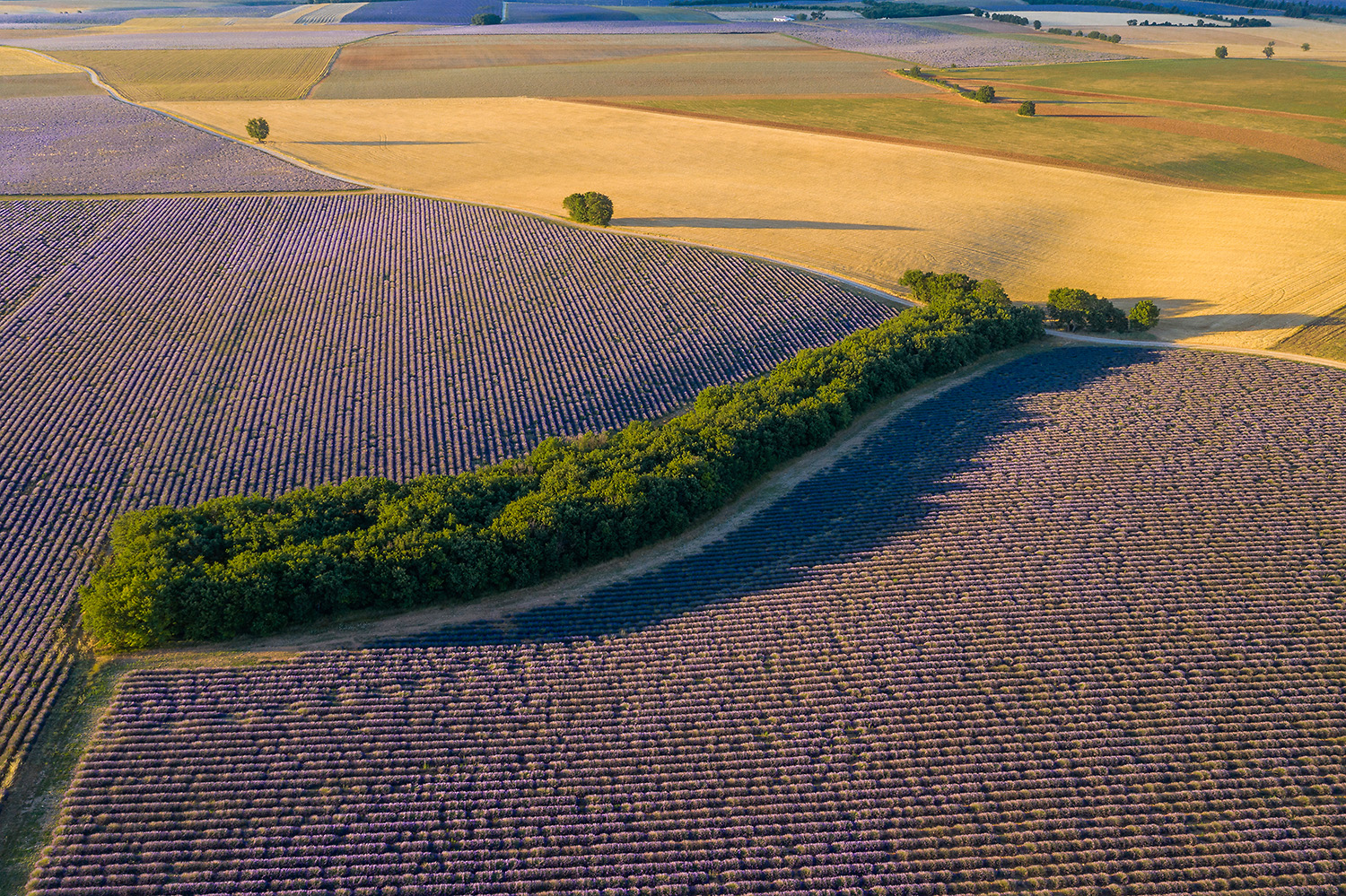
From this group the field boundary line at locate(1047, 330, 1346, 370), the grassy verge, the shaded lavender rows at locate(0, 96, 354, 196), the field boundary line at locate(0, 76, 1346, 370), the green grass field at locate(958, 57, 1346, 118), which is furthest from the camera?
the green grass field at locate(958, 57, 1346, 118)

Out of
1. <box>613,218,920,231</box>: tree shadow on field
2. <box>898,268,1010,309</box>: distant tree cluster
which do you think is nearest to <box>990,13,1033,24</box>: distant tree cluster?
<box>613,218,920,231</box>: tree shadow on field

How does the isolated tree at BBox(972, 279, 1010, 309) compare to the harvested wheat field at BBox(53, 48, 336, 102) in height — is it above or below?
below

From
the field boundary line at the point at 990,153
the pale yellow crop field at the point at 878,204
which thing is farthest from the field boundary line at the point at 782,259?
the pale yellow crop field at the point at 878,204

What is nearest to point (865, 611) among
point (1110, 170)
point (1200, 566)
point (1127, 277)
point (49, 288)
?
point (1200, 566)

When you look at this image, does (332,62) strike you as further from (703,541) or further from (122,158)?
(703,541)

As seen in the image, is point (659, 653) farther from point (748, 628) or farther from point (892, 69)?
point (892, 69)

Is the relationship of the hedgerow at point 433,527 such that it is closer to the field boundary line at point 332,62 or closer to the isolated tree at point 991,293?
the isolated tree at point 991,293

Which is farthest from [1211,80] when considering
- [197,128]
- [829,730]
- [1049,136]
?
[829,730]

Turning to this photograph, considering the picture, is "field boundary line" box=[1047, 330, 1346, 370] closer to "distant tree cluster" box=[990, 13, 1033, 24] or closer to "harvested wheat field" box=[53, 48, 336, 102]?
"harvested wheat field" box=[53, 48, 336, 102]
